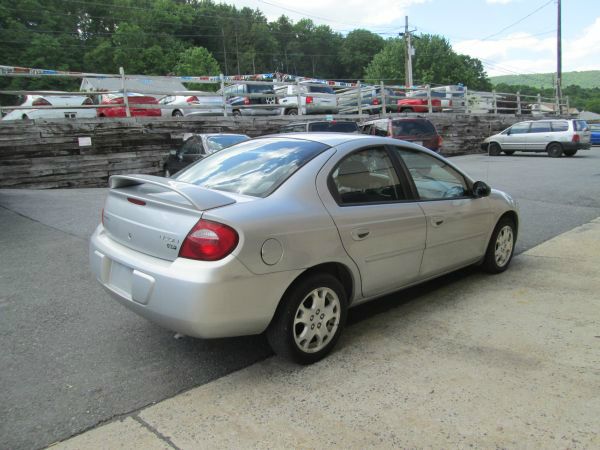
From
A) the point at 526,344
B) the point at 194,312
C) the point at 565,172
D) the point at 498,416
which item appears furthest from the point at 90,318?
the point at 565,172

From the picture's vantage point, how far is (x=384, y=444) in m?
2.45

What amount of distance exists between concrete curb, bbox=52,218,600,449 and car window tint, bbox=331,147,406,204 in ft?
3.43

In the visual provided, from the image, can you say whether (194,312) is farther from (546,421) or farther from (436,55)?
(436,55)

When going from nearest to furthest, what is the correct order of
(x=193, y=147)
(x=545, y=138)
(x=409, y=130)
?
Answer: (x=193, y=147)
(x=409, y=130)
(x=545, y=138)

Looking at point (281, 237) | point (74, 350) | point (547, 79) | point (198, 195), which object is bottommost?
point (74, 350)

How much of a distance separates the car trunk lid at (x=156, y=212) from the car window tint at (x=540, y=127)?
68.5 feet

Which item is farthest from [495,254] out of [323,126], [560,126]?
[560,126]

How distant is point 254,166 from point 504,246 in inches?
119

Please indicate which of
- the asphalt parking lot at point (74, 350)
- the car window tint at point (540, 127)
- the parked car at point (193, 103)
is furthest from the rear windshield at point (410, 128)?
the asphalt parking lot at point (74, 350)

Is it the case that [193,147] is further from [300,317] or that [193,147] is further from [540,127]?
[540,127]

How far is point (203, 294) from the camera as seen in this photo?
9.09ft

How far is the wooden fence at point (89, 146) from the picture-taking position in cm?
1173

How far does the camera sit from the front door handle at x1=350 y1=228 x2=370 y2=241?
3430mm

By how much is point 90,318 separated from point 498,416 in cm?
316
